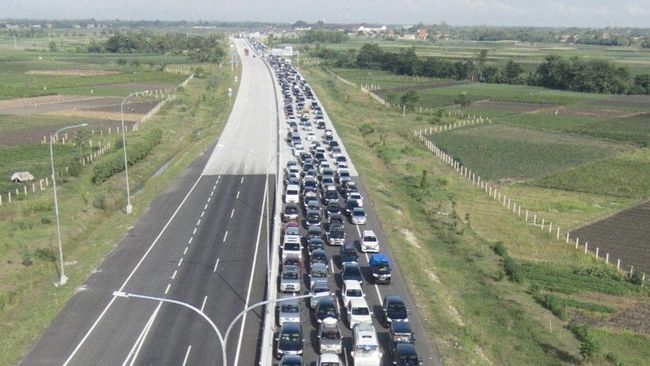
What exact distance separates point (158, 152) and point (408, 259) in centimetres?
4732

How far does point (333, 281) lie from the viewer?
4156 cm

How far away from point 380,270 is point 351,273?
1.76 m

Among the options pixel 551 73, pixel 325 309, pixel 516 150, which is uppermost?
pixel 551 73

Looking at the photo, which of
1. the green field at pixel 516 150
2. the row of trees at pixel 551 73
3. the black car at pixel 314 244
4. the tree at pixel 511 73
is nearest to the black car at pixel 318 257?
the black car at pixel 314 244

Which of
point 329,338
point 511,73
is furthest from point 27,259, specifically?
point 511,73

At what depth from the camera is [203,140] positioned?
88.0 m

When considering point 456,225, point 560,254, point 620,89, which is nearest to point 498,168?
point 456,225

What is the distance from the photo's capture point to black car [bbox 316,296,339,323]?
3472cm

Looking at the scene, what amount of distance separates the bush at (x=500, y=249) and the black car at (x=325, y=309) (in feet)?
55.0

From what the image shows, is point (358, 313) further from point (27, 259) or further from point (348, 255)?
point (27, 259)

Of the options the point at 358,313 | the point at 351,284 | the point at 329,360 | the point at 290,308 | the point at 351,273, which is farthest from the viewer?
the point at 351,273

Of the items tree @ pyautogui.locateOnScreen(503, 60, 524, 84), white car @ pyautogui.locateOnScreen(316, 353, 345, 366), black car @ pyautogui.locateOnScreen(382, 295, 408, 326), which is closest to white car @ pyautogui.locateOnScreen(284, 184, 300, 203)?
black car @ pyautogui.locateOnScreen(382, 295, 408, 326)

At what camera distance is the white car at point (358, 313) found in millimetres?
34375

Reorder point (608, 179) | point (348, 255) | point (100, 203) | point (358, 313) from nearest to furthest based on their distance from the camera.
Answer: point (358, 313)
point (348, 255)
point (100, 203)
point (608, 179)
